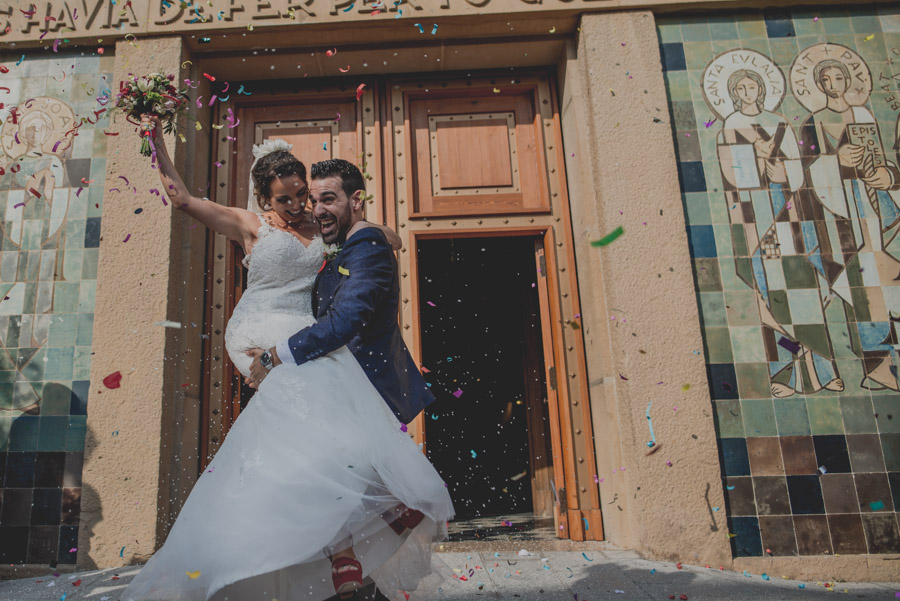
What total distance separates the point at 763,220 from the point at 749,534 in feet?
7.11

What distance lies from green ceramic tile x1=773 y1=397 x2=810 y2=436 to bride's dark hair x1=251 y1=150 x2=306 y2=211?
11.4 feet

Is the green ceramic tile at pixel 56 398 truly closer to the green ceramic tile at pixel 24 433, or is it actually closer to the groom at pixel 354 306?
the green ceramic tile at pixel 24 433

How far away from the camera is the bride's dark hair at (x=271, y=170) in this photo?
125 inches

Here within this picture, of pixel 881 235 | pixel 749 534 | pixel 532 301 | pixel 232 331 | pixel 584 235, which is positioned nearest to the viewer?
pixel 232 331

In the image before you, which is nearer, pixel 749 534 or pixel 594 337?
pixel 749 534

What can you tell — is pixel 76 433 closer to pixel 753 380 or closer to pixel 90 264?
pixel 90 264

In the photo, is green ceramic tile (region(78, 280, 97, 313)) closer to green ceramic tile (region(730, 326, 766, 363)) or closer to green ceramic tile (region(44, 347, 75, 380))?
green ceramic tile (region(44, 347, 75, 380))

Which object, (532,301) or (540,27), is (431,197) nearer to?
(540,27)

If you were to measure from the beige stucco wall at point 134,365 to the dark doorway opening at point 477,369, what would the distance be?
4204 millimetres

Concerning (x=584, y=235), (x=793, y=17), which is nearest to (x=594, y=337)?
(x=584, y=235)

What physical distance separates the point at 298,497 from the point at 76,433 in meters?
2.98

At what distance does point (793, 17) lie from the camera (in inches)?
199

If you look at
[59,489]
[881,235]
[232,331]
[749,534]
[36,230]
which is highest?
[36,230]

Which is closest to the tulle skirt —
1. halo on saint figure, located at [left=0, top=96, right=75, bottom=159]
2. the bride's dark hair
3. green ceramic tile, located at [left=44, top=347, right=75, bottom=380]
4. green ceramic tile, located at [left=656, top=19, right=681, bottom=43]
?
the bride's dark hair
